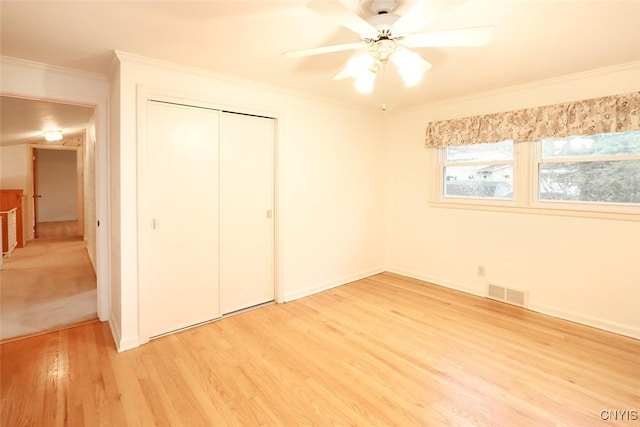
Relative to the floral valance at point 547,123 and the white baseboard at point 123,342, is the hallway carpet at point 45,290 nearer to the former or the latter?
the white baseboard at point 123,342

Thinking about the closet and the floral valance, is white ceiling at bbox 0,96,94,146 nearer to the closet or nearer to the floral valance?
the closet

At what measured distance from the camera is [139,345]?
8.41 ft

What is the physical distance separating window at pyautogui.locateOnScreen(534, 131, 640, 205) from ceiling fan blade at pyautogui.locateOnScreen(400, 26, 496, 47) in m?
2.13

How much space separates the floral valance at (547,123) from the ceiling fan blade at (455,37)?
1970 mm

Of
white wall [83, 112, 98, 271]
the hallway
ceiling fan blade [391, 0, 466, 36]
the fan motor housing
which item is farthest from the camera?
white wall [83, 112, 98, 271]

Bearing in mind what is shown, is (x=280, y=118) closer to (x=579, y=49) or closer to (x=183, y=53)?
(x=183, y=53)

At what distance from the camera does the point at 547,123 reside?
10.2ft

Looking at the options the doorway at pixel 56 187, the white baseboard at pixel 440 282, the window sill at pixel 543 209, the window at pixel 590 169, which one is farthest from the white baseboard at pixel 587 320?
the doorway at pixel 56 187

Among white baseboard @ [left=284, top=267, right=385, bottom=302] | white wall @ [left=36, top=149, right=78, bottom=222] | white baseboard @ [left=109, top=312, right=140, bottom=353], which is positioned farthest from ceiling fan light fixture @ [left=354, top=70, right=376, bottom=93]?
white wall @ [left=36, top=149, right=78, bottom=222]

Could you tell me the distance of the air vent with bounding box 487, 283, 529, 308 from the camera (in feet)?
11.1

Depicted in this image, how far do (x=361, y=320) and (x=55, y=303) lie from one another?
3329 millimetres

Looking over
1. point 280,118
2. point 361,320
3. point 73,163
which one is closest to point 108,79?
point 280,118

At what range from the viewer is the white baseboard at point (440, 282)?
12.4 feet

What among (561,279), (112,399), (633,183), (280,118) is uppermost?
(280,118)
